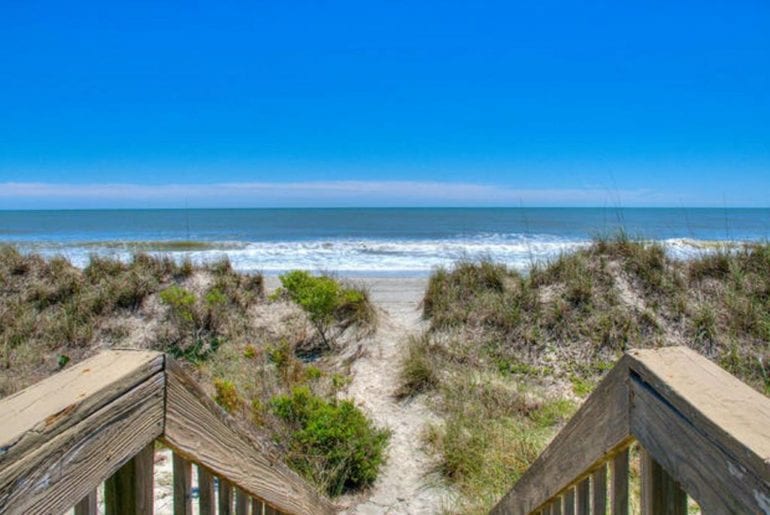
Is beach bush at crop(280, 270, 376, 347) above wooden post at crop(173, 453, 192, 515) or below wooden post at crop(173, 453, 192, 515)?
below

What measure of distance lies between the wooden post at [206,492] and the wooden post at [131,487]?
0.21 metres

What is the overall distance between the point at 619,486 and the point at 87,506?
1.24m

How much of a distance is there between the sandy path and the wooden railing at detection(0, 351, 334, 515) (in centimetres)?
278

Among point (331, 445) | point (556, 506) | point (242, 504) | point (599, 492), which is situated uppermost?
point (599, 492)

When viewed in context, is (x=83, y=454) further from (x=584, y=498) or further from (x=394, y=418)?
(x=394, y=418)

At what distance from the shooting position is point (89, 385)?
936 millimetres

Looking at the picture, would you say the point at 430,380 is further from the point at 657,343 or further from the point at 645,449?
the point at 645,449

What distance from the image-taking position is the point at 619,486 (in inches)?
54.1

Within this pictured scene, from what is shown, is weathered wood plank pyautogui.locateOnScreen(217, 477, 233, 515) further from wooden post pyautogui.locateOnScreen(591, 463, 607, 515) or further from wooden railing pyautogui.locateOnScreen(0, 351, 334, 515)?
wooden post pyautogui.locateOnScreen(591, 463, 607, 515)

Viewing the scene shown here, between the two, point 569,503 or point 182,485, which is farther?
point 569,503

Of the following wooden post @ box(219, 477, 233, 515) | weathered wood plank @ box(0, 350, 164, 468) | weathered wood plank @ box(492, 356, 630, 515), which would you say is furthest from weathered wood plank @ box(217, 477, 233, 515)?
weathered wood plank @ box(492, 356, 630, 515)

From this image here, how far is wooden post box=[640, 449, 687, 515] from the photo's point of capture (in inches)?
44.2

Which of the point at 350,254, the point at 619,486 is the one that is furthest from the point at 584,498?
the point at 350,254

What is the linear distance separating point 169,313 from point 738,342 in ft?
25.5
